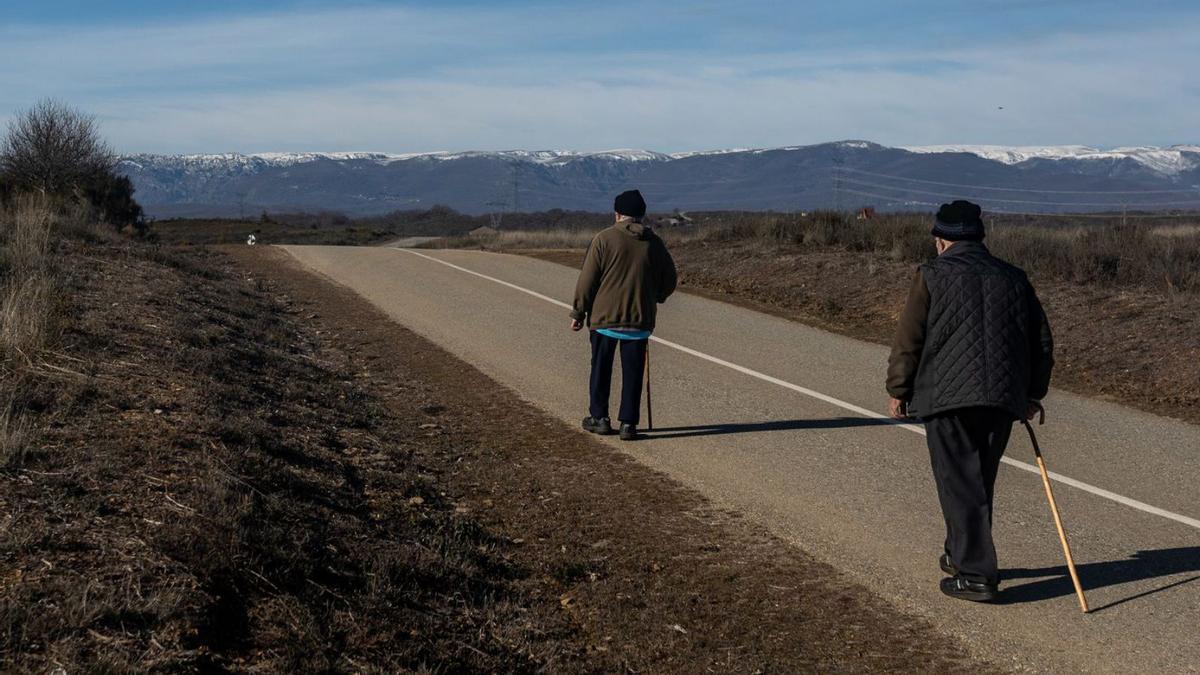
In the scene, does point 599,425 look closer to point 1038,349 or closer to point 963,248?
point 963,248

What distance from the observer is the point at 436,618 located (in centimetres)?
558

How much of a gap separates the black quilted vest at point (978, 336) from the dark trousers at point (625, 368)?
3794 millimetres

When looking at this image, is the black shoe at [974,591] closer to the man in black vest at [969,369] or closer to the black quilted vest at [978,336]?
the man in black vest at [969,369]

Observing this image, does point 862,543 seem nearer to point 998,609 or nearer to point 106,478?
point 998,609

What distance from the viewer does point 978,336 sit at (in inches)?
229

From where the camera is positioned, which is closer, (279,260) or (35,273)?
(35,273)

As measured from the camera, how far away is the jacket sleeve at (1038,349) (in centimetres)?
591

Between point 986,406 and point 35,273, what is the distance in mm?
10335

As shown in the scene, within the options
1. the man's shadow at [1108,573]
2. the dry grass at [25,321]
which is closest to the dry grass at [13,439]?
the dry grass at [25,321]

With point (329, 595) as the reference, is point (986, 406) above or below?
above

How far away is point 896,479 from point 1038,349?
8.51 ft

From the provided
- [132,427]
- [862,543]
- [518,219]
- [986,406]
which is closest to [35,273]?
[132,427]

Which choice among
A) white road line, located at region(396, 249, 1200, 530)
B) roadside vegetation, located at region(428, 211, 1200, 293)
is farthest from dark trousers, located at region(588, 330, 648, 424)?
roadside vegetation, located at region(428, 211, 1200, 293)

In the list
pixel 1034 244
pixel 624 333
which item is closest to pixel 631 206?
pixel 624 333
